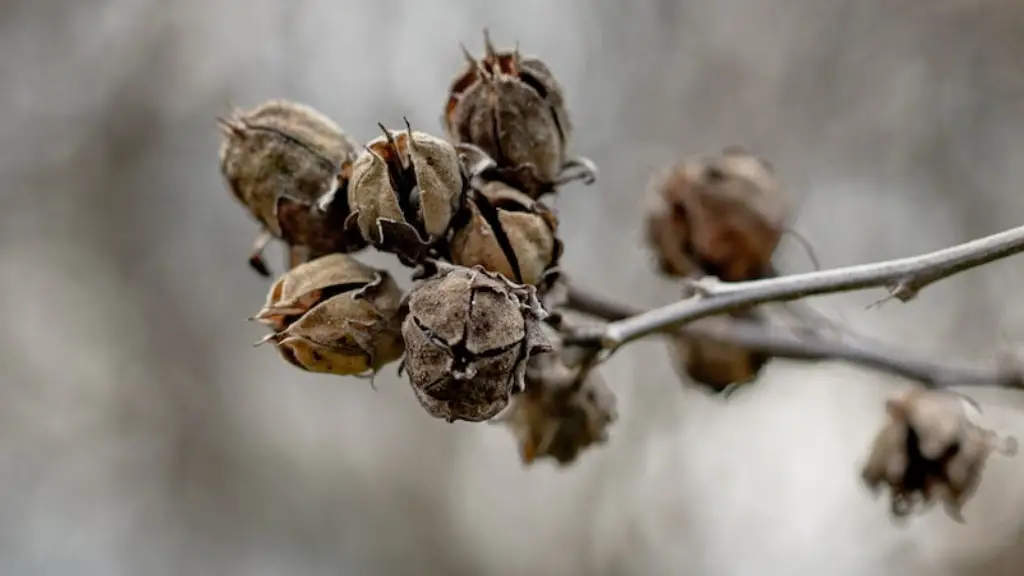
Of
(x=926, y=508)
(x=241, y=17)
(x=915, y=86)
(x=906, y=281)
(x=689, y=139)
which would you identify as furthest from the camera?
(x=241, y=17)

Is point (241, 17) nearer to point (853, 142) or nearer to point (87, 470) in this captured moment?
point (87, 470)

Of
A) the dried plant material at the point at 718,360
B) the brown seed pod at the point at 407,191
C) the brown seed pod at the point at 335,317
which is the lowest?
the dried plant material at the point at 718,360

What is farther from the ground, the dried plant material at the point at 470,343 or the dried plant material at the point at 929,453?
the dried plant material at the point at 470,343

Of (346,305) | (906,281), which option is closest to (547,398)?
(346,305)

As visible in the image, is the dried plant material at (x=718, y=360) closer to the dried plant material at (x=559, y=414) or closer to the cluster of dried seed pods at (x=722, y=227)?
the cluster of dried seed pods at (x=722, y=227)

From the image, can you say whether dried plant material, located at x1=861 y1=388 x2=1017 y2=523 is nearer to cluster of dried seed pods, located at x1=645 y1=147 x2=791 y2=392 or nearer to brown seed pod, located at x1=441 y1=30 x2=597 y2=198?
cluster of dried seed pods, located at x1=645 y1=147 x2=791 y2=392

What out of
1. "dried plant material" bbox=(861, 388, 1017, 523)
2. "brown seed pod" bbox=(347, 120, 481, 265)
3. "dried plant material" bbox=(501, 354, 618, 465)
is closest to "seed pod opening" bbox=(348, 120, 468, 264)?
"brown seed pod" bbox=(347, 120, 481, 265)

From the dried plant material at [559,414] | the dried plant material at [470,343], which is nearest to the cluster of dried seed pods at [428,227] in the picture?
the dried plant material at [470,343]

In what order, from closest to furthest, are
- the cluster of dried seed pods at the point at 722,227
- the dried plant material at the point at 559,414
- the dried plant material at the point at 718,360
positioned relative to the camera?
the dried plant material at the point at 559,414 → the dried plant material at the point at 718,360 → the cluster of dried seed pods at the point at 722,227
